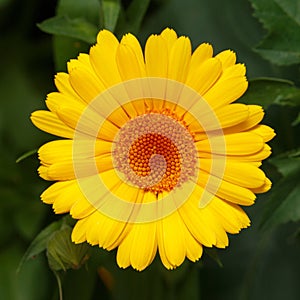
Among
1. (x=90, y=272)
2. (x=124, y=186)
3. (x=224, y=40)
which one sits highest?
(x=124, y=186)

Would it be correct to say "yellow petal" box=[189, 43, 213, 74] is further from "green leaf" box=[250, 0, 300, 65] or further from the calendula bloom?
"green leaf" box=[250, 0, 300, 65]

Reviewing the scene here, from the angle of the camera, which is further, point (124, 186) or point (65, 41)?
point (65, 41)

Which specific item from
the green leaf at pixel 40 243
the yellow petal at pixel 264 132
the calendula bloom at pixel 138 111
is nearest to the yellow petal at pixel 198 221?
the calendula bloom at pixel 138 111

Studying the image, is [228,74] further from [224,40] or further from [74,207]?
[224,40]

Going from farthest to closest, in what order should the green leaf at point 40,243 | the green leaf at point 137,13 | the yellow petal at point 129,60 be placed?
the green leaf at point 137,13 < the green leaf at point 40,243 < the yellow petal at point 129,60

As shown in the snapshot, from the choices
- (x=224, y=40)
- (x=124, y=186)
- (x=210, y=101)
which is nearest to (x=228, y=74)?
(x=210, y=101)

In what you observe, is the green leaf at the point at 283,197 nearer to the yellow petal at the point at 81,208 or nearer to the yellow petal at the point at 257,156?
the yellow petal at the point at 257,156
